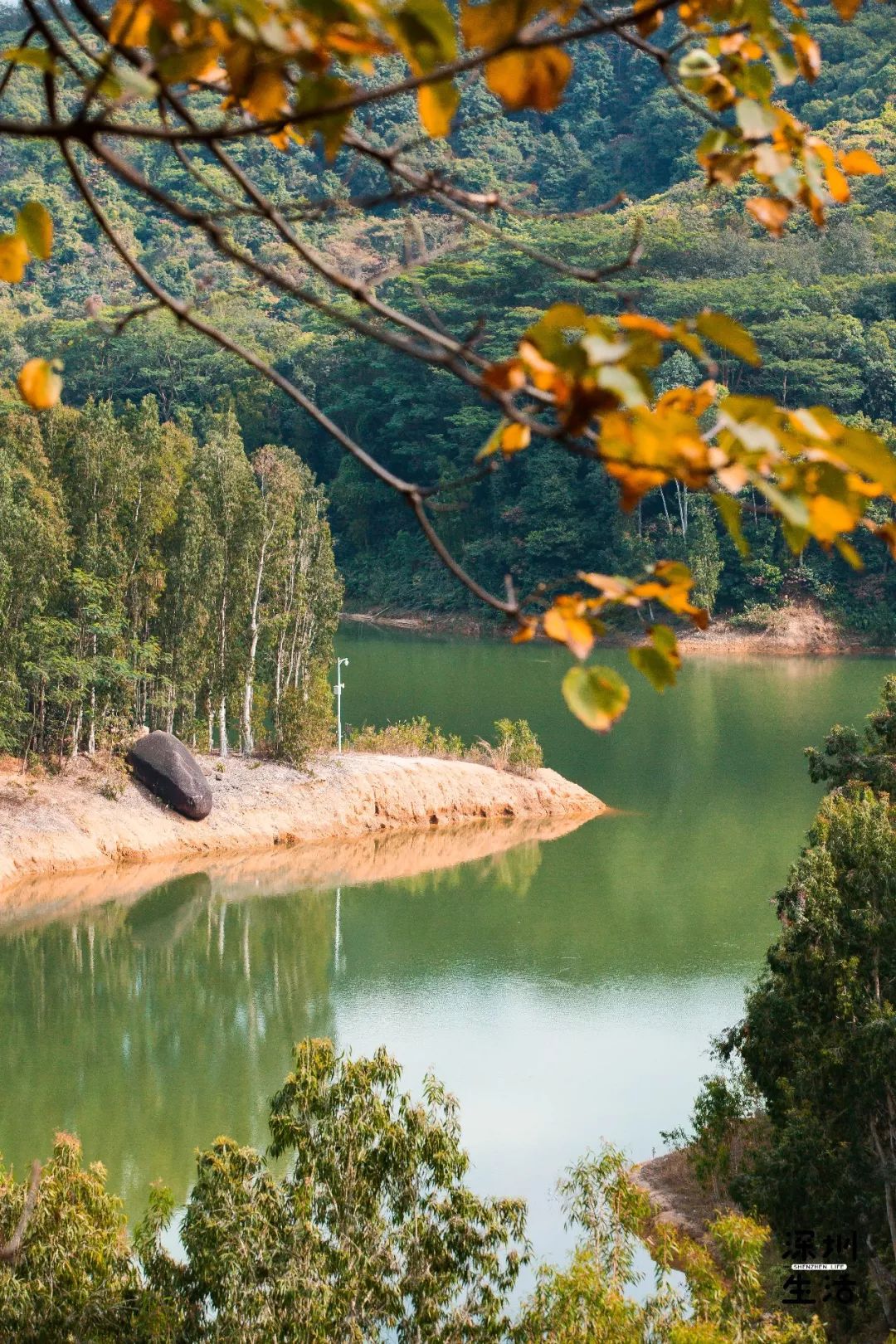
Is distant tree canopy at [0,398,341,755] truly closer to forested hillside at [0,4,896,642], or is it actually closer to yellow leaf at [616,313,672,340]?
forested hillside at [0,4,896,642]

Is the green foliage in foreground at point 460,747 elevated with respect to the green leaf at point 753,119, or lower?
lower

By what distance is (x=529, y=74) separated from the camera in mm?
927

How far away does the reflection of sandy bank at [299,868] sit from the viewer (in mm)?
13047

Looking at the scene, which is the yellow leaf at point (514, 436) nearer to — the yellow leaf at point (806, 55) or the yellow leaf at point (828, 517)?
the yellow leaf at point (828, 517)

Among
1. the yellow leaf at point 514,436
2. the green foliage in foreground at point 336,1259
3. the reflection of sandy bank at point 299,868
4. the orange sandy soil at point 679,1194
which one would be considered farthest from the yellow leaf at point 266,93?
the reflection of sandy bank at point 299,868

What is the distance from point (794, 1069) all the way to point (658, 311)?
95.6 ft

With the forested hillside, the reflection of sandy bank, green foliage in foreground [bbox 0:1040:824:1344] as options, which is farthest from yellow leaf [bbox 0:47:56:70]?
the forested hillside

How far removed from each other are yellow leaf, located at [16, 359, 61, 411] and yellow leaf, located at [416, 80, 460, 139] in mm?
313

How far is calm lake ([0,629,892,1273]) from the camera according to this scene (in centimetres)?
927

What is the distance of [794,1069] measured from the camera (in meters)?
6.92

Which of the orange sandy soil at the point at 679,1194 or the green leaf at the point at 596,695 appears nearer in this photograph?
the green leaf at the point at 596,695

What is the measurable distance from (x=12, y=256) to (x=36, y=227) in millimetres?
112

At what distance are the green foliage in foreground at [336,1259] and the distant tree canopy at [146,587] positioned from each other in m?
9.73

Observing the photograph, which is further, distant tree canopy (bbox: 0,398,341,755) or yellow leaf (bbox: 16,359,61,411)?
distant tree canopy (bbox: 0,398,341,755)
